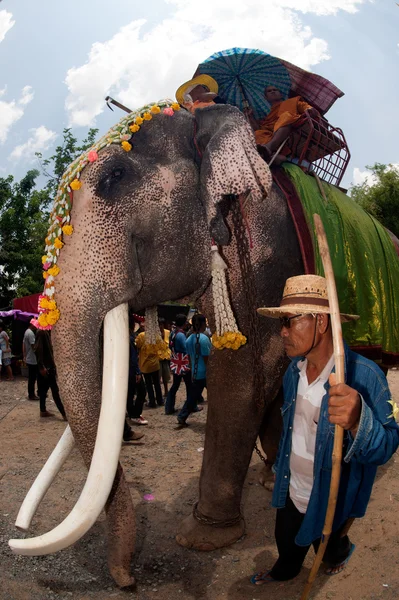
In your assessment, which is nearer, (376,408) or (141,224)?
(376,408)

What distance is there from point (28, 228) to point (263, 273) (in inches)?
691

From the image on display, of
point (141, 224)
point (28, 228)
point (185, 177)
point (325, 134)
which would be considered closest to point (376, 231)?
point (325, 134)

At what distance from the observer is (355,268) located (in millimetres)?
3465

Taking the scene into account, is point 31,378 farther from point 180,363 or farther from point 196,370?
point 196,370

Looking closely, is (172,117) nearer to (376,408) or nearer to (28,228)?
(376,408)

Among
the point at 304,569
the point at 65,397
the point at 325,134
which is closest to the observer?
the point at 65,397

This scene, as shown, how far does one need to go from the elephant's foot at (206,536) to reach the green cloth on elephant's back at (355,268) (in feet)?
4.77

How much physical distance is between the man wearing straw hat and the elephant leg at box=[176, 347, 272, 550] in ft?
1.98

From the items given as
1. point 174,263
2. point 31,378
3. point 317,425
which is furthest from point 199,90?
point 31,378

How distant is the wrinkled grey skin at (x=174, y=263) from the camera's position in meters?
2.59

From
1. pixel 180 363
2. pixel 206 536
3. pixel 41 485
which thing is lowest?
pixel 206 536

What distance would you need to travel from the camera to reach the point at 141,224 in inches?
108

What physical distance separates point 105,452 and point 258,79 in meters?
2.77

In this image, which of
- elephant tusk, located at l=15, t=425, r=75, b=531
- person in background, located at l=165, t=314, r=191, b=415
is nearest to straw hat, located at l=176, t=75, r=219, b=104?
elephant tusk, located at l=15, t=425, r=75, b=531
